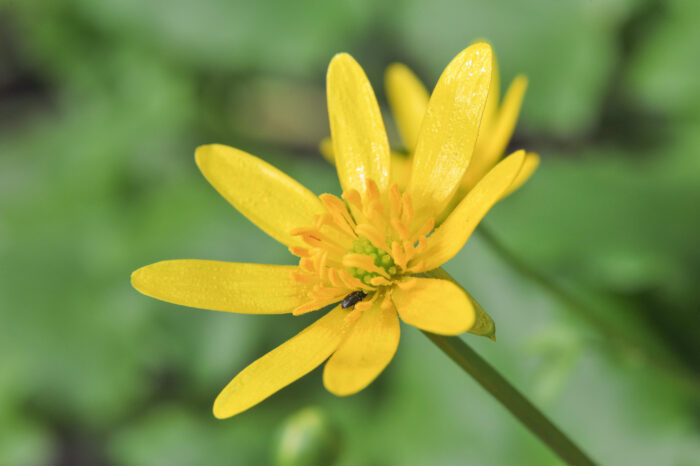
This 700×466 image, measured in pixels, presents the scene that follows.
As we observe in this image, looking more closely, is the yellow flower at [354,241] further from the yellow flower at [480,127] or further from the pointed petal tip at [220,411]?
the yellow flower at [480,127]

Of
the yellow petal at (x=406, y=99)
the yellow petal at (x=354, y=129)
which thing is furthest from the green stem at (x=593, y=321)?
the yellow petal at (x=354, y=129)

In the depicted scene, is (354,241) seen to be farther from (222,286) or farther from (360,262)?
(222,286)

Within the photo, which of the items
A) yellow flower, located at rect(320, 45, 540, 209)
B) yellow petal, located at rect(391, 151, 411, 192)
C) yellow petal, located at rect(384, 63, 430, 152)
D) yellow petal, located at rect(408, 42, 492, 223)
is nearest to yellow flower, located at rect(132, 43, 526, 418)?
yellow petal, located at rect(408, 42, 492, 223)

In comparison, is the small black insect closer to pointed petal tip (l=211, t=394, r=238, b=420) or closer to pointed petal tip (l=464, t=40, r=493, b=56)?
pointed petal tip (l=211, t=394, r=238, b=420)

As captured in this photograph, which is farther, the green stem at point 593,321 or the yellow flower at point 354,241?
the green stem at point 593,321

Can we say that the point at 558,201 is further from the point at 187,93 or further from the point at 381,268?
the point at 187,93

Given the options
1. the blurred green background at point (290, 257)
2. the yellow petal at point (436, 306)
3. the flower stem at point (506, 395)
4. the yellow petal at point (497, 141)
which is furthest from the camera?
the blurred green background at point (290, 257)
